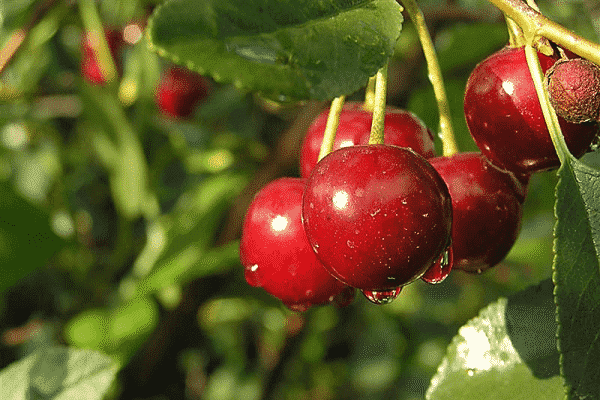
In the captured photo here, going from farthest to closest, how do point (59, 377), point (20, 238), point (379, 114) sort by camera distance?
point (20, 238) < point (59, 377) < point (379, 114)

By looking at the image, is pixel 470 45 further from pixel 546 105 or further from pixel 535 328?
pixel 546 105

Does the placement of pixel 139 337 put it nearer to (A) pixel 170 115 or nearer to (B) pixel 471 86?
(B) pixel 471 86

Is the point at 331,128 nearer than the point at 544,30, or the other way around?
the point at 544,30

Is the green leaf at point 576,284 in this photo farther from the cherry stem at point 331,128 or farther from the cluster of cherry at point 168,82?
the cluster of cherry at point 168,82

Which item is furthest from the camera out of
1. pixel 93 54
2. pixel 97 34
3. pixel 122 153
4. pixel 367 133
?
pixel 93 54

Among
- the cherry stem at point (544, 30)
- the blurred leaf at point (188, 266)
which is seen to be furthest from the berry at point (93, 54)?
the cherry stem at point (544, 30)

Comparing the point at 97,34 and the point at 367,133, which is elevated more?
the point at 367,133

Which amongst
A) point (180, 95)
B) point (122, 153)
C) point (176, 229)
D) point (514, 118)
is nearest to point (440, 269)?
point (514, 118)
